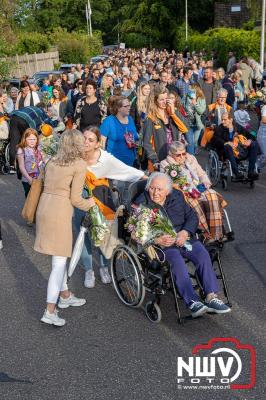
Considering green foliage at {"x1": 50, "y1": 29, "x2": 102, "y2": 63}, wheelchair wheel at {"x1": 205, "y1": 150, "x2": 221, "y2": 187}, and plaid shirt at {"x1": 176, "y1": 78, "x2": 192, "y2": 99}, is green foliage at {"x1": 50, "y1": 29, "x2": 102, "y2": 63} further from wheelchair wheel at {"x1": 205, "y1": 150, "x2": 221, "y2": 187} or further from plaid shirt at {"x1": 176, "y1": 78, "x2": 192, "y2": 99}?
wheelchair wheel at {"x1": 205, "y1": 150, "x2": 221, "y2": 187}

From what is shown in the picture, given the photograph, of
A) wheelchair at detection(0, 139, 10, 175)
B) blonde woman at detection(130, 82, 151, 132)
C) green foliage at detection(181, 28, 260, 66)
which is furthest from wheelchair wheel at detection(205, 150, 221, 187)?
green foliage at detection(181, 28, 260, 66)

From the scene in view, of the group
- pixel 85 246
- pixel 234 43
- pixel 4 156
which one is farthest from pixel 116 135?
pixel 234 43

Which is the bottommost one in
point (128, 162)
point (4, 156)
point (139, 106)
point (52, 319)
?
point (4, 156)

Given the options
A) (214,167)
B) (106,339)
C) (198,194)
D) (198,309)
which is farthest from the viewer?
(214,167)

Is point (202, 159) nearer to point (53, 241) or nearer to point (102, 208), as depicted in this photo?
point (102, 208)

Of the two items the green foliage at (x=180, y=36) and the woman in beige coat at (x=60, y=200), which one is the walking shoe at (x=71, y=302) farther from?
the green foliage at (x=180, y=36)

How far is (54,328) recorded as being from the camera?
18.2 ft

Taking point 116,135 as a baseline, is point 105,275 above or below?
below

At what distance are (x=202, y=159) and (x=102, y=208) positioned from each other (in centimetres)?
712

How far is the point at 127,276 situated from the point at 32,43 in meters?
45.2

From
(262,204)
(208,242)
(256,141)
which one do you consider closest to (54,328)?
(208,242)

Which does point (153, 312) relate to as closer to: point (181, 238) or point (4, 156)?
point (181, 238)

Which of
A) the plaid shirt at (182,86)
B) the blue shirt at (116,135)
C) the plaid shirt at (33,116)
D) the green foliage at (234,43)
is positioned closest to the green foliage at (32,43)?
the green foliage at (234,43)

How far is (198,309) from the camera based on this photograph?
5.16 meters
